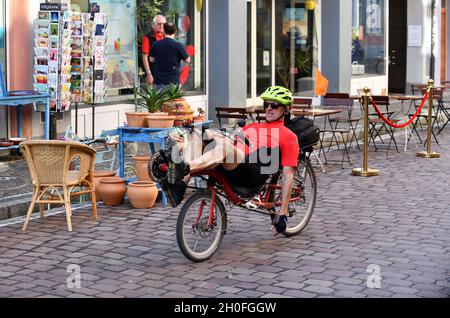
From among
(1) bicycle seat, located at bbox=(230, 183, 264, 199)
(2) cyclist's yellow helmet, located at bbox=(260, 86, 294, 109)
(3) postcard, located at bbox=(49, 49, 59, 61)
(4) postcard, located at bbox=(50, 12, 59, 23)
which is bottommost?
(1) bicycle seat, located at bbox=(230, 183, 264, 199)

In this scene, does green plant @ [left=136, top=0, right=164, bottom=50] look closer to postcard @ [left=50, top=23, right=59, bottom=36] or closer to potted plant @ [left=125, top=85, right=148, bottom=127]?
postcard @ [left=50, top=23, right=59, bottom=36]

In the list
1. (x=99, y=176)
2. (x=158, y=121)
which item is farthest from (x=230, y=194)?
(x=99, y=176)

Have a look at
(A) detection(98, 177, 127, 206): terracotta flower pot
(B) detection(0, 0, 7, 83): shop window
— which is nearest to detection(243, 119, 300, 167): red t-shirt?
(A) detection(98, 177, 127, 206): terracotta flower pot

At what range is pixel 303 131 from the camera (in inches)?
346

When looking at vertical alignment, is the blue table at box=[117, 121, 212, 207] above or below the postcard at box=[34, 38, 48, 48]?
below

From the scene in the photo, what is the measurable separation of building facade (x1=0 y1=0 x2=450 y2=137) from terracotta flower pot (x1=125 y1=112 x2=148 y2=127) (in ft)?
11.1

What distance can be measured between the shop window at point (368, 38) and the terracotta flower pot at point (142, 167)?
15.2 meters

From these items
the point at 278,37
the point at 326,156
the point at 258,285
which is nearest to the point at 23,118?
the point at 326,156

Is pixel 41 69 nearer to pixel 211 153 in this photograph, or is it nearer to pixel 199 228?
pixel 211 153

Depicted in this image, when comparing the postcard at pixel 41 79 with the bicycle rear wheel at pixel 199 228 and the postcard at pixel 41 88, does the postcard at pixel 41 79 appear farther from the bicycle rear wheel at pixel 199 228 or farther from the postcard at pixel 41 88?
the bicycle rear wheel at pixel 199 228

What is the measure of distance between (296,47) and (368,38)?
346 cm

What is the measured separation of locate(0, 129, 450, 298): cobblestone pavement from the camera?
6.84 metres

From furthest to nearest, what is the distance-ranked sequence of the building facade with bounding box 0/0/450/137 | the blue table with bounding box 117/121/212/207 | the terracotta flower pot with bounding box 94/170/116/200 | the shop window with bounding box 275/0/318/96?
1. the shop window with bounding box 275/0/318/96
2. the building facade with bounding box 0/0/450/137
3. the terracotta flower pot with bounding box 94/170/116/200
4. the blue table with bounding box 117/121/212/207
